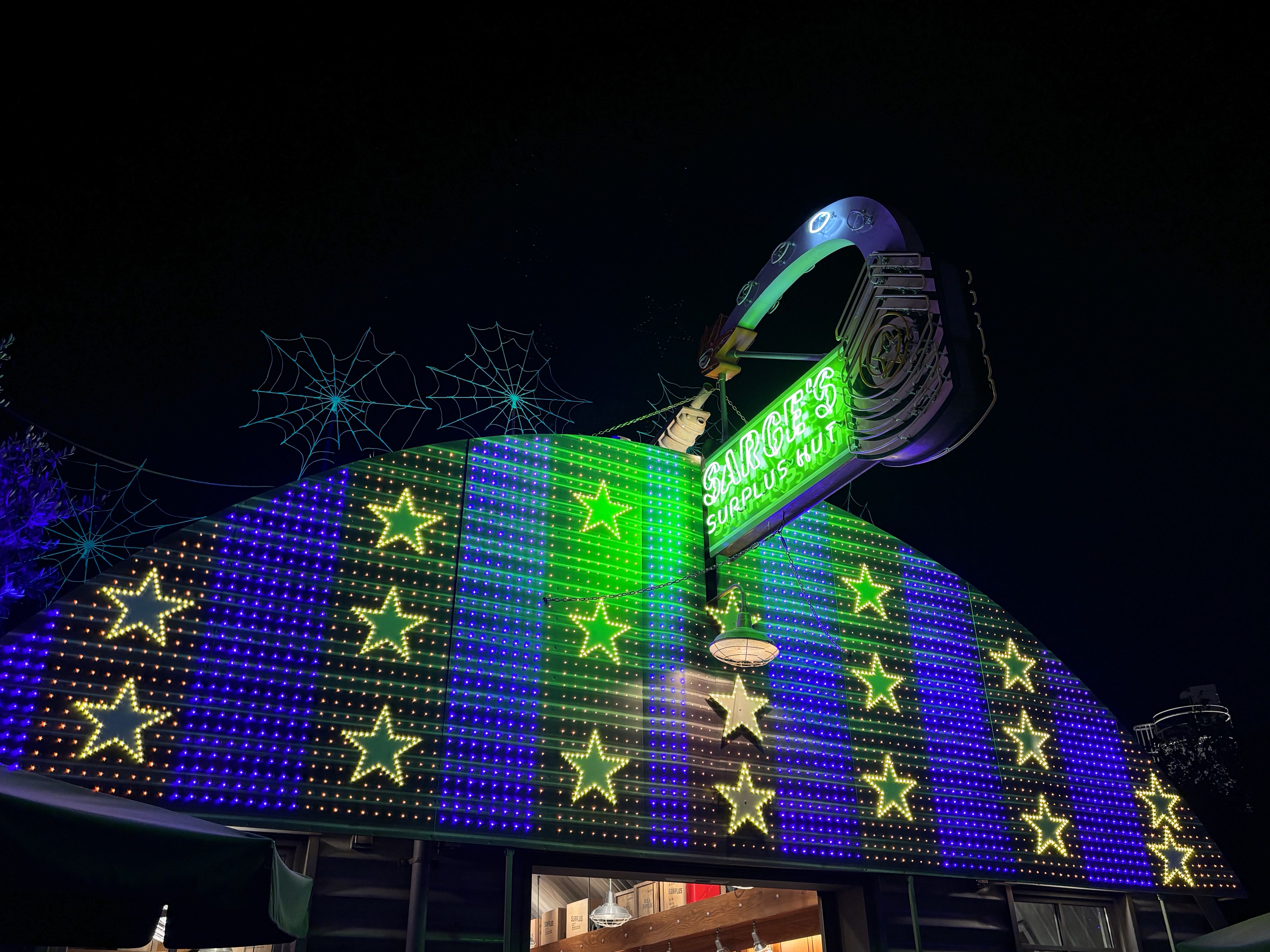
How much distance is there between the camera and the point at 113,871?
3.20 metres

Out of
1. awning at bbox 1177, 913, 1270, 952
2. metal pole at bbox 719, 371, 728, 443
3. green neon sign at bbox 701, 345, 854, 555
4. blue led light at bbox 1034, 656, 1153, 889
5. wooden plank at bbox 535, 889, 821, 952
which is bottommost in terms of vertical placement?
awning at bbox 1177, 913, 1270, 952

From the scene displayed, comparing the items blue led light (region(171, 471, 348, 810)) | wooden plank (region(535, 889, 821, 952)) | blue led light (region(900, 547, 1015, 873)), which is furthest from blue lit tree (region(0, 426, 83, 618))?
blue led light (region(900, 547, 1015, 873))

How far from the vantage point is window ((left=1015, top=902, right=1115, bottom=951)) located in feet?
27.2

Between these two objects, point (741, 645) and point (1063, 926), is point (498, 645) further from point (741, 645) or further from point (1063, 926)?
point (1063, 926)

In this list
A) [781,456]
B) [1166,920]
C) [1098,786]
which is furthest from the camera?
[1098,786]

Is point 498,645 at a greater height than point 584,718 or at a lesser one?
greater

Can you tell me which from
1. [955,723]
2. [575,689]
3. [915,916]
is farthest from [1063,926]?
[575,689]

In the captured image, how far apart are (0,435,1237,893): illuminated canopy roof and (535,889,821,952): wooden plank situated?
1599 millimetres

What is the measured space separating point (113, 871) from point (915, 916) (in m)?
6.34

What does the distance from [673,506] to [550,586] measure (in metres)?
1.50

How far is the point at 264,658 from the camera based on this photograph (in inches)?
252

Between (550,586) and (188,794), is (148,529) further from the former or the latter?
(550,586)

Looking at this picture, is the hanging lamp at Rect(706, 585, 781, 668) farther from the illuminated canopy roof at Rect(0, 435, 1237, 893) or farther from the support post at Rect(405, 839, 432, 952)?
the support post at Rect(405, 839, 432, 952)

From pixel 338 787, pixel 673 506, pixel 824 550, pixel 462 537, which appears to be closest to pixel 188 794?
pixel 338 787
